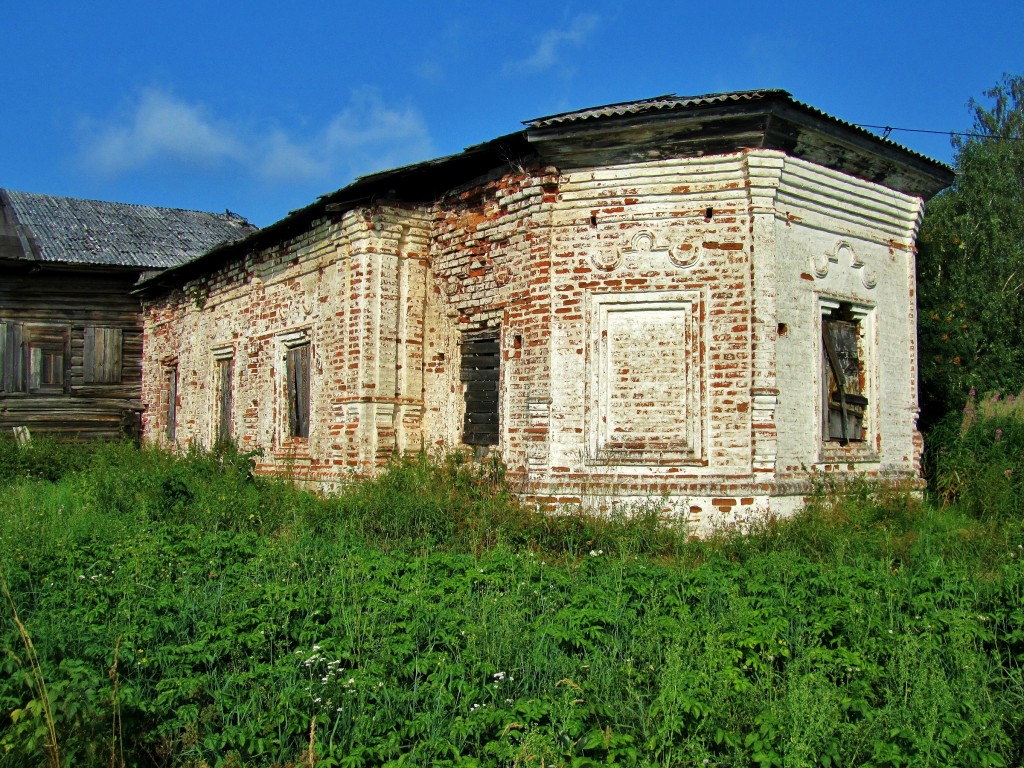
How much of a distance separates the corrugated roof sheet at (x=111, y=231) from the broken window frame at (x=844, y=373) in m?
14.3

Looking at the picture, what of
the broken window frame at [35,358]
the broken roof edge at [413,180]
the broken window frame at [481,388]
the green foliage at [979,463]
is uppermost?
the broken roof edge at [413,180]

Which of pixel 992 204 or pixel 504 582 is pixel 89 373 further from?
pixel 992 204

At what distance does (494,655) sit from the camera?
410 centimetres

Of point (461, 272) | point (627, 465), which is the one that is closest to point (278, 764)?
point (627, 465)

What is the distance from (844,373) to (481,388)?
4.37 metres

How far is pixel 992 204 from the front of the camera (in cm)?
2200

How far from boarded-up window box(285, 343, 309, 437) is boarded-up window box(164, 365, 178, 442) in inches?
228

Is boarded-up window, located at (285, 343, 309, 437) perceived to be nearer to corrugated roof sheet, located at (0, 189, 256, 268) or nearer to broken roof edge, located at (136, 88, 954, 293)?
broken roof edge, located at (136, 88, 954, 293)

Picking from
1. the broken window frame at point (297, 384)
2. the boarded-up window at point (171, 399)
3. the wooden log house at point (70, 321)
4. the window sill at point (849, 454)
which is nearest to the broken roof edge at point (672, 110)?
the window sill at point (849, 454)

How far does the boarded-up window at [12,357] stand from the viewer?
17406 millimetres

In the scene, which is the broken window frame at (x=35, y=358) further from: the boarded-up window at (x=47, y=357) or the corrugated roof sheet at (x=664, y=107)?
the corrugated roof sheet at (x=664, y=107)

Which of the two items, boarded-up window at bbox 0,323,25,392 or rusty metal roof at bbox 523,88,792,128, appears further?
boarded-up window at bbox 0,323,25,392

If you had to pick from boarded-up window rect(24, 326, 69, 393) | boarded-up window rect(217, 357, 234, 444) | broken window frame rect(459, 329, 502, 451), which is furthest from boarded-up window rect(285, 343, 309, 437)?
boarded-up window rect(24, 326, 69, 393)

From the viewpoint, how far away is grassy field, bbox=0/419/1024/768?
3.30 metres
